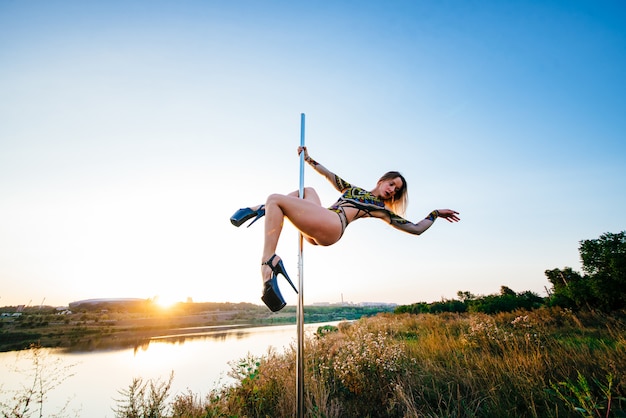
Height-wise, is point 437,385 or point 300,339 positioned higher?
point 300,339

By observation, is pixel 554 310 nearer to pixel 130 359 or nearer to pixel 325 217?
pixel 325 217

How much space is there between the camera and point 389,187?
3.10m

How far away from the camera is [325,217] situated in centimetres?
205

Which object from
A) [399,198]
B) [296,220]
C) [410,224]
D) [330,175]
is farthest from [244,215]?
[399,198]

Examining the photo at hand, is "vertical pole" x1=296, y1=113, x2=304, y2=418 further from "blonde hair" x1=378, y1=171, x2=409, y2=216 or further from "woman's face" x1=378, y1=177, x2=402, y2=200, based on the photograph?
"blonde hair" x1=378, y1=171, x2=409, y2=216

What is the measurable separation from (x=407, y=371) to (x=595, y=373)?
6.61 feet

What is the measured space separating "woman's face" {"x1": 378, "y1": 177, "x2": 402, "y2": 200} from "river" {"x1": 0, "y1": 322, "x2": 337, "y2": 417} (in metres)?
4.01

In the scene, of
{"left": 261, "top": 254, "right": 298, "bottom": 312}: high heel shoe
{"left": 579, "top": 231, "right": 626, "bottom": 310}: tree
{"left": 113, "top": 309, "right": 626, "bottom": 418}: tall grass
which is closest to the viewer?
{"left": 261, "top": 254, "right": 298, "bottom": 312}: high heel shoe

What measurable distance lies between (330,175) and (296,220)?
3.99ft

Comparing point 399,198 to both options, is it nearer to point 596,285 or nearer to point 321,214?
point 321,214

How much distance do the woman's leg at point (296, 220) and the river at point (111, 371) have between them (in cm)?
372

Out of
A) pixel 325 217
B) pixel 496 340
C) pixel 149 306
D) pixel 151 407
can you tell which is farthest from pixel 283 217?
pixel 149 306

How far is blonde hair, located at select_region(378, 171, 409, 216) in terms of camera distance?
125 inches

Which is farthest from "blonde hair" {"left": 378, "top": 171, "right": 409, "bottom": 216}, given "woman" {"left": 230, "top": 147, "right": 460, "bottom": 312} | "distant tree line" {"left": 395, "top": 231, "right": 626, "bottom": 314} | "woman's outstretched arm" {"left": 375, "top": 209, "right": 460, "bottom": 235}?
"distant tree line" {"left": 395, "top": 231, "right": 626, "bottom": 314}
